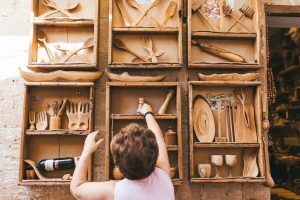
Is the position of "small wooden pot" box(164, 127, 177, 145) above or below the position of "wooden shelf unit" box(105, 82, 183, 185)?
below

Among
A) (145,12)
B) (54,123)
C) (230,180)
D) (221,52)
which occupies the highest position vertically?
(145,12)

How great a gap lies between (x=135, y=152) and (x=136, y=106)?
4.25ft

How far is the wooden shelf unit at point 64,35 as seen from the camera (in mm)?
2590

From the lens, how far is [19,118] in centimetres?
272

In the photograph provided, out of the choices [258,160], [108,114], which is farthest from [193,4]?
[258,160]

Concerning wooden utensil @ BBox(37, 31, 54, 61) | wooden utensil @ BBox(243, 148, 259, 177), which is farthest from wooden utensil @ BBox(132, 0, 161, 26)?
wooden utensil @ BBox(243, 148, 259, 177)

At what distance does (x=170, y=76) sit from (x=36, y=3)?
1297 mm

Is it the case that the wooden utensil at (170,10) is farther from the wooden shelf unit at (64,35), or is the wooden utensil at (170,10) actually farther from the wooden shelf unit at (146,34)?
the wooden shelf unit at (64,35)

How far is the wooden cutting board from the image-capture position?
8.61 ft

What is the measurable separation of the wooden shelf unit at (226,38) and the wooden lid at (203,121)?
31 centimetres

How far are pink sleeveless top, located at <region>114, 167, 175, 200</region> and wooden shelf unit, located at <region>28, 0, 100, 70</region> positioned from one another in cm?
134

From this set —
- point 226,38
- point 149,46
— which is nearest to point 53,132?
point 149,46

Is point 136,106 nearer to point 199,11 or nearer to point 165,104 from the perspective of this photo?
point 165,104

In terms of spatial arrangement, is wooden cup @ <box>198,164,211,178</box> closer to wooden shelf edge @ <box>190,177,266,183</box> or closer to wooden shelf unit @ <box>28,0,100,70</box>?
wooden shelf edge @ <box>190,177,266,183</box>
